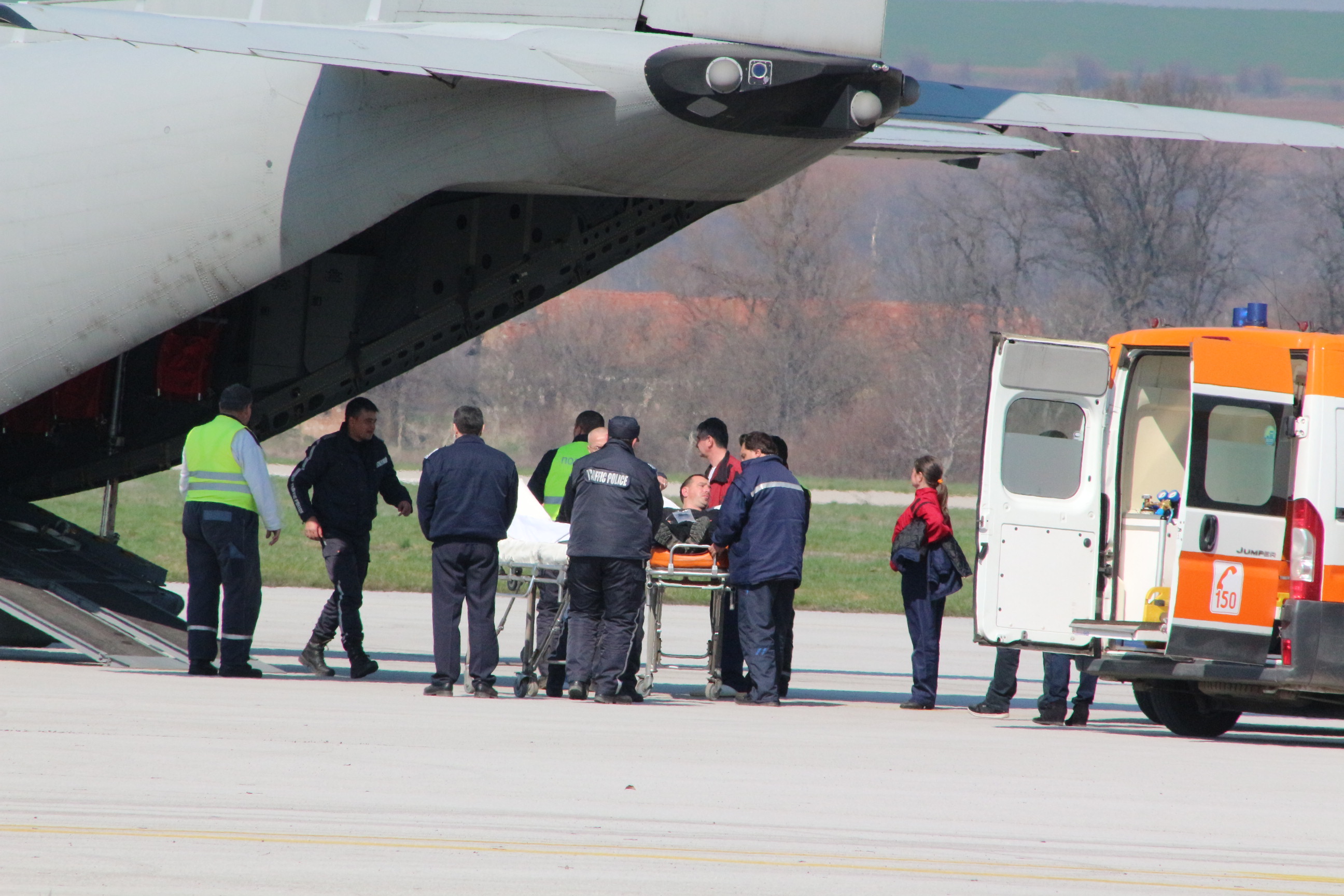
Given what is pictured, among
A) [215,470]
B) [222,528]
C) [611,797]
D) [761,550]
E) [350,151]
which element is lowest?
[611,797]

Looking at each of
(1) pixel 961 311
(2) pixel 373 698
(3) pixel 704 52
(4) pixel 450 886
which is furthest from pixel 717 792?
(1) pixel 961 311

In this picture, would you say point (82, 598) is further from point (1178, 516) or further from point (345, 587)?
point (1178, 516)

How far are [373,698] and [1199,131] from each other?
265 inches

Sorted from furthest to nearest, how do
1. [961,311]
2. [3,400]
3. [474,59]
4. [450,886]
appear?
[961,311]
[3,400]
[474,59]
[450,886]

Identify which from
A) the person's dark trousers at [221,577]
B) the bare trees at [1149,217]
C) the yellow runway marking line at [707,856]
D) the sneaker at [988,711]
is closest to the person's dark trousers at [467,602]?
the person's dark trousers at [221,577]

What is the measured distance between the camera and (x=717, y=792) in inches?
305

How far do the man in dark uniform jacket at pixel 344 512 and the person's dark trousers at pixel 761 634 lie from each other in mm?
2674

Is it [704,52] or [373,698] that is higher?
[704,52]

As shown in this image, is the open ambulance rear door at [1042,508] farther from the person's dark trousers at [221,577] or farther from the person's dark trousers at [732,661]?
the person's dark trousers at [221,577]

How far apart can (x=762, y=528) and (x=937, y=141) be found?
3.16 m

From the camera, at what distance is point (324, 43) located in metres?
9.34

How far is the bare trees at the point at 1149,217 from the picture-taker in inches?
2672

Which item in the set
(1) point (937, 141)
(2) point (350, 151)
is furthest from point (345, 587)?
(1) point (937, 141)

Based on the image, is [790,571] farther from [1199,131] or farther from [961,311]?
[961,311]
